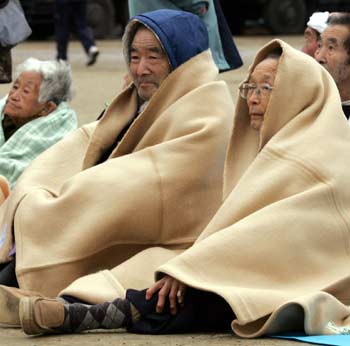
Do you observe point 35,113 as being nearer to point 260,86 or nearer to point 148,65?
point 148,65

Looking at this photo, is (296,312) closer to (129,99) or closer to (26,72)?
(129,99)

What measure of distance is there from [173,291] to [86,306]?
360 millimetres

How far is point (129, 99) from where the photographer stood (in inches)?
273

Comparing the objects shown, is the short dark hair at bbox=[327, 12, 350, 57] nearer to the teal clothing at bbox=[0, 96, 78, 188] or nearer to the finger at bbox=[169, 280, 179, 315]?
the teal clothing at bbox=[0, 96, 78, 188]

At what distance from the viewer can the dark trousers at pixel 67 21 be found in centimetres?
1722

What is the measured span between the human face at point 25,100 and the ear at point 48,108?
0.06 feet

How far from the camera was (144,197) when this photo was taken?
646 cm

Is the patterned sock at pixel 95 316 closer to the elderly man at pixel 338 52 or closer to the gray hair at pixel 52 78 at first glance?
the elderly man at pixel 338 52

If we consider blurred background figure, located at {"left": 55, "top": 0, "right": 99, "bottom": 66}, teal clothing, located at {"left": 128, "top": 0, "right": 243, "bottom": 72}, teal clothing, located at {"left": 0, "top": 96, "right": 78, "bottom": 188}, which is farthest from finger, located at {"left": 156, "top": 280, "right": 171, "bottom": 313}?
blurred background figure, located at {"left": 55, "top": 0, "right": 99, "bottom": 66}

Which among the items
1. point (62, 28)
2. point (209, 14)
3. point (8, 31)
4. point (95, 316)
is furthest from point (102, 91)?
point (95, 316)

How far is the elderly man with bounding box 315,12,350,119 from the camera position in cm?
712

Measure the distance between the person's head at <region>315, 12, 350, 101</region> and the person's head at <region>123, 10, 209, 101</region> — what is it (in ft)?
2.17

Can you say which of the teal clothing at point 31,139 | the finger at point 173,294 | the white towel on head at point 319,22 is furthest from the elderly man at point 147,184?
the white towel on head at point 319,22

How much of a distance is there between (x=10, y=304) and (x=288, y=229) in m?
1.08
